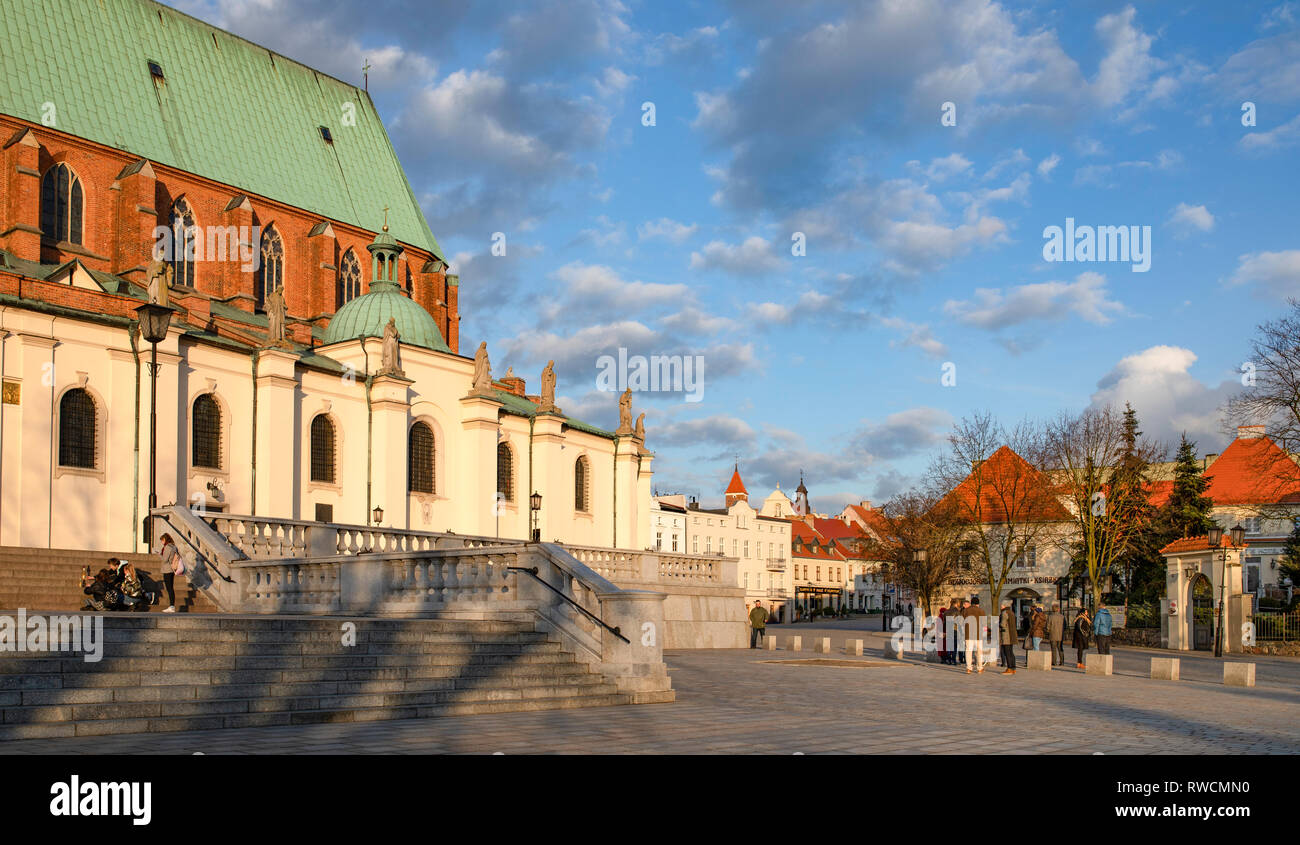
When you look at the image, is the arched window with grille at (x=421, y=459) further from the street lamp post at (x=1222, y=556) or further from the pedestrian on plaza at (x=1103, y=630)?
the street lamp post at (x=1222, y=556)

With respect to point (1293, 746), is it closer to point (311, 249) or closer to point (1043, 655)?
point (1043, 655)

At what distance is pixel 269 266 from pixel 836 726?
41.5 meters

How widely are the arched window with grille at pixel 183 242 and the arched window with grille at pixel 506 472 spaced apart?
14.3m

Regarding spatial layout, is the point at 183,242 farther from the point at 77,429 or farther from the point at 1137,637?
the point at 1137,637

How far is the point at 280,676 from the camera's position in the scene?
1263cm

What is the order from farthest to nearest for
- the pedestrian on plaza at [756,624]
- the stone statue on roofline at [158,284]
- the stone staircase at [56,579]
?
1. the pedestrian on plaza at [756,624]
2. the stone statue on roofline at [158,284]
3. the stone staircase at [56,579]

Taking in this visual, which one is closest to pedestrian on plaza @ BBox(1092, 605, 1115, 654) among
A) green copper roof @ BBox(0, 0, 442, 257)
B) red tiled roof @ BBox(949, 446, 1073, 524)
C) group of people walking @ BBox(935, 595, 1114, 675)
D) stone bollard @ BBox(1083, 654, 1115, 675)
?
group of people walking @ BBox(935, 595, 1114, 675)

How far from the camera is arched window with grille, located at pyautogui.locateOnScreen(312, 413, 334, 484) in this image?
40688 millimetres

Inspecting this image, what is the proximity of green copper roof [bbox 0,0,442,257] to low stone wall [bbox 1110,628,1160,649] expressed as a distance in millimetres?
36513

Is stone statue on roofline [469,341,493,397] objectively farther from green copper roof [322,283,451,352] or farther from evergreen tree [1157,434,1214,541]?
evergreen tree [1157,434,1214,541]

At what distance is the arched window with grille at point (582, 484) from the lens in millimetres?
54250

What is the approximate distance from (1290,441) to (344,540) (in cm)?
3456
